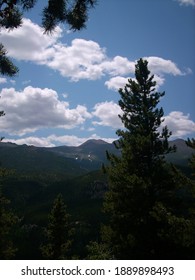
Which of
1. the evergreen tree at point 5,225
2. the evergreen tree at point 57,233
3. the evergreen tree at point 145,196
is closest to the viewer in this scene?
the evergreen tree at point 145,196

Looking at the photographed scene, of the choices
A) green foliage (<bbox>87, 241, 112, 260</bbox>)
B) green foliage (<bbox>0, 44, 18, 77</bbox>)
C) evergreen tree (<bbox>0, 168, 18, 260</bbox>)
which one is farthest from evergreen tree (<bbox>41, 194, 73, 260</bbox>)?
green foliage (<bbox>0, 44, 18, 77</bbox>)

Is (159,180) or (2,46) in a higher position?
(2,46)

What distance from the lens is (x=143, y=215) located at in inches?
874

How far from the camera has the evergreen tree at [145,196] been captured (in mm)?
20953

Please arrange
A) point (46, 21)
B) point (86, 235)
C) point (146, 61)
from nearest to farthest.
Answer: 1. point (46, 21)
2. point (146, 61)
3. point (86, 235)

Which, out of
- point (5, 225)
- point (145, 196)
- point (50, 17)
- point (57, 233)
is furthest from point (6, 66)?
point (57, 233)

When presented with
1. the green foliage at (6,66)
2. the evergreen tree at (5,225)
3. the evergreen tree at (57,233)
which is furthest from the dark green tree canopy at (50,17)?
the evergreen tree at (57,233)

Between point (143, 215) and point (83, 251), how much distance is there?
361ft

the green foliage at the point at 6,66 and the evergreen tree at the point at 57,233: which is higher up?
the green foliage at the point at 6,66

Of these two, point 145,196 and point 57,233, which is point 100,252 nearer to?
point 145,196

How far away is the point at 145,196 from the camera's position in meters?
22.5

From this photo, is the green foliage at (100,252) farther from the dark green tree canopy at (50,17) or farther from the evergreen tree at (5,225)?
the dark green tree canopy at (50,17)
